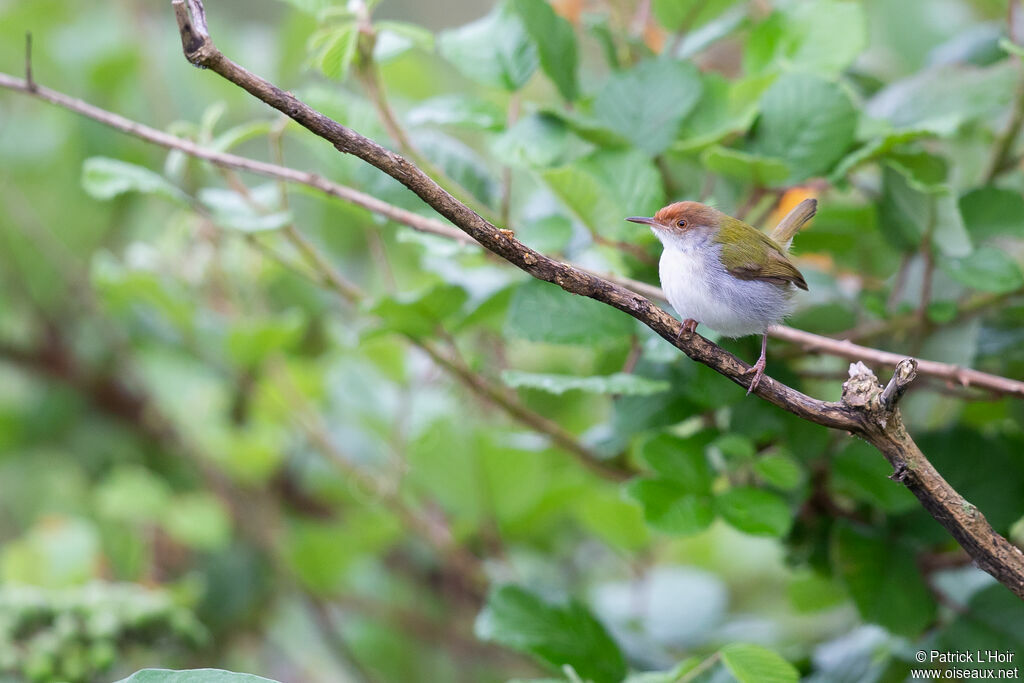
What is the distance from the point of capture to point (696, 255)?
0.70 metres

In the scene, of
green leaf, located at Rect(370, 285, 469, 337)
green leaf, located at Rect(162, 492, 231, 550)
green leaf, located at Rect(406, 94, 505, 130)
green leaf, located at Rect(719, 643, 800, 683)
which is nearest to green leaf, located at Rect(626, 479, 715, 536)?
green leaf, located at Rect(719, 643, 800, 683)

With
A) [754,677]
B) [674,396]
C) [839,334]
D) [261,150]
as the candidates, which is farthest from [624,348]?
[261,150]

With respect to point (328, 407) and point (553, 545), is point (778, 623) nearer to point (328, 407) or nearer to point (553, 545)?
point (553, 545)

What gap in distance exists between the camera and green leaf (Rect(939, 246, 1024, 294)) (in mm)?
710

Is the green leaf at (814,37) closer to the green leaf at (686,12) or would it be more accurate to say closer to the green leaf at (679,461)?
the green leaf at (686,12)

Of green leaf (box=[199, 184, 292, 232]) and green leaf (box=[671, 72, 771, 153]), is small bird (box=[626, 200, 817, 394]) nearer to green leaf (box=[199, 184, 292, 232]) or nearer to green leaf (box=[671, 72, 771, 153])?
green leaf (box=[671, 72, 771, 153])

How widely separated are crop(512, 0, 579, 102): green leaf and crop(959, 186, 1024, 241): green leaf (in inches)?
14.2

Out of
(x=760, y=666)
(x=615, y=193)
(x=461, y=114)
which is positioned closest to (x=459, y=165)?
(x=461, y=114)

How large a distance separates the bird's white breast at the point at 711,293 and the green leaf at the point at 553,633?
0.94 ft

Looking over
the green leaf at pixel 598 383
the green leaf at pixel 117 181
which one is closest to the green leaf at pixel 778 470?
the green leaf at pixel 598 383

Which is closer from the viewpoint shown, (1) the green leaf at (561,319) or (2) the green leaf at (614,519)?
(1) the green leaf at (561,319)

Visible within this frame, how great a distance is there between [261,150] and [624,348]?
4.71 feet

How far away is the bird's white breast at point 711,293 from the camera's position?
0.69m

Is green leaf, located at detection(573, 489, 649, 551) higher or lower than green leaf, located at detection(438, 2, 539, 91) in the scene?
lower
